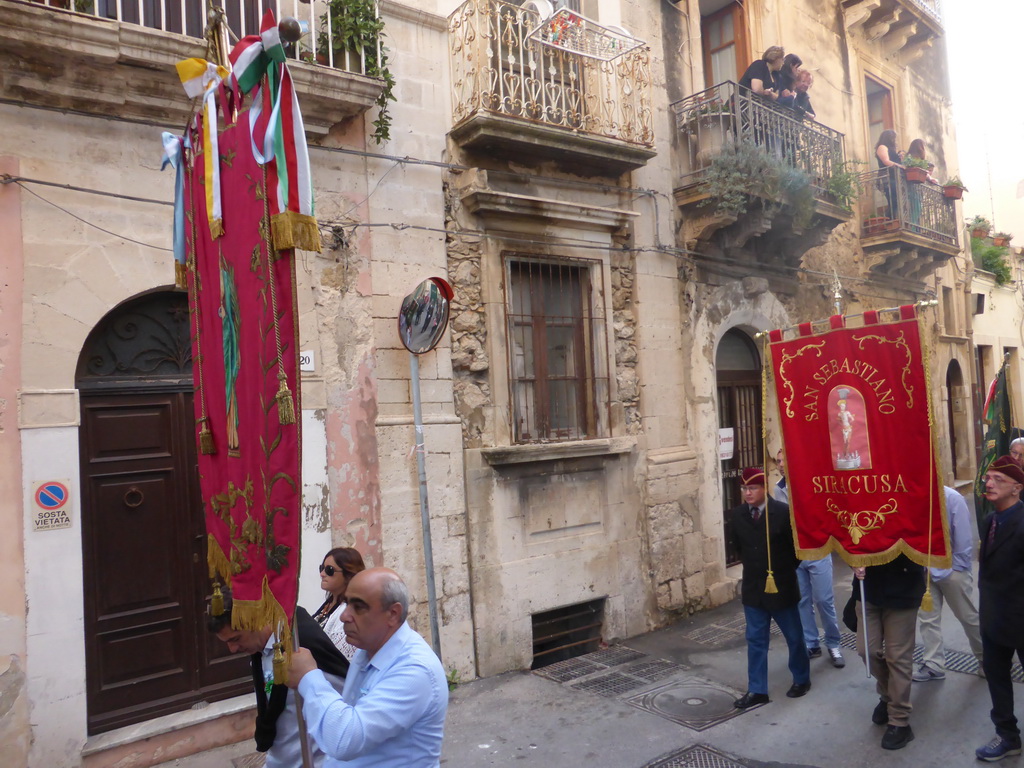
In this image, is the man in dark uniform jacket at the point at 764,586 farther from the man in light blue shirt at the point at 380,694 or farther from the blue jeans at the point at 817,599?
the man in light blue shirt at the point at 380,694

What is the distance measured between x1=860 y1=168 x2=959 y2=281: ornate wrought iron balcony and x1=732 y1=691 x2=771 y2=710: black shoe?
8428 millimetres

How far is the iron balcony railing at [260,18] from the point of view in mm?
5391

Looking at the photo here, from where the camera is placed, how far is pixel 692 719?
5.59 m

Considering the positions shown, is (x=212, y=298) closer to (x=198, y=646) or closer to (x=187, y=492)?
(x=187, y=492)

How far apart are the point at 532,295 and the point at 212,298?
4.89 meters

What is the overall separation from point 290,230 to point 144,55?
3.69 m

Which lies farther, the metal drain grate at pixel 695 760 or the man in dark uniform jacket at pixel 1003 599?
the metal drain grate at pixel 695 760

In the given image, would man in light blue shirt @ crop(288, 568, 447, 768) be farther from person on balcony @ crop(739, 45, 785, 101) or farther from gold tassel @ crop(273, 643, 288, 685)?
person on balcony @ crop(739, 45, 785, 101)

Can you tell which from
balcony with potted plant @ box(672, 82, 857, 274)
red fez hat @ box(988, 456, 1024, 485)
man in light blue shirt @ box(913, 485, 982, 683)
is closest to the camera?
red fez hat @ box(988, 456, 1024, 485)

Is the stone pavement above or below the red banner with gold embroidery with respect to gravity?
below

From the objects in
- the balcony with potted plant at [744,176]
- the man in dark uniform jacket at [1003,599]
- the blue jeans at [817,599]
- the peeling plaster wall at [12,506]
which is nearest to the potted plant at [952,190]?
the balcony with potted plant at [744,176]

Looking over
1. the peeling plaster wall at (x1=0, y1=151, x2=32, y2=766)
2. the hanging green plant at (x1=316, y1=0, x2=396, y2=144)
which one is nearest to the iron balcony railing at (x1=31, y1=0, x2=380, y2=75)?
the hanging green plant at (x1=316, y1=0, x2=396, y2=144)

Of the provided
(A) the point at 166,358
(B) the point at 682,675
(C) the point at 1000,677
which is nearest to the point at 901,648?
(C) the point at 1000,677

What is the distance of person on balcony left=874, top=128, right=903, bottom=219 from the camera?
11.7 m
